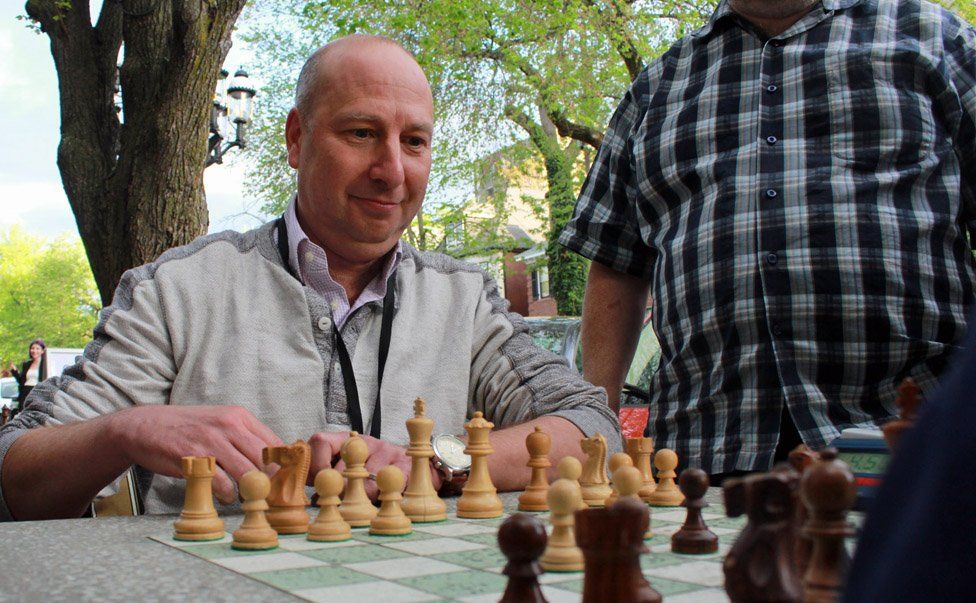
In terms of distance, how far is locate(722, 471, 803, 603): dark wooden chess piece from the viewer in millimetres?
823

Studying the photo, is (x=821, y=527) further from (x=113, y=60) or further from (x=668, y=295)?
(x=113, y=60)

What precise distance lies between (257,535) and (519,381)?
55.7 inches

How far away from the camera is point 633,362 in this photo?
5695mm

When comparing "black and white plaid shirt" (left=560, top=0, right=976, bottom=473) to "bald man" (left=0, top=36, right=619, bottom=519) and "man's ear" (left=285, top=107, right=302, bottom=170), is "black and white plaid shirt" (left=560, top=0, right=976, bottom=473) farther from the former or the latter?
"man's ear" (left=285, top=107, right=302, bottom=170)

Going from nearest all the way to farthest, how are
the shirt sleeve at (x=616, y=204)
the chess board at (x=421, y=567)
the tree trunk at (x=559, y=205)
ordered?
the chess board at (x=421, y=567) < the shirt sleeve at (x=616, y=204) < the tree trunk at (x=559, y=205)

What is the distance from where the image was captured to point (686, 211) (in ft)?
9.00

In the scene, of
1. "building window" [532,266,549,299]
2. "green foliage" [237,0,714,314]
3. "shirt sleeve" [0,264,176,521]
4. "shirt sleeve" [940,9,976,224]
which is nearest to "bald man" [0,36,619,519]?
"shirt sleeve" [0,264,176,521]

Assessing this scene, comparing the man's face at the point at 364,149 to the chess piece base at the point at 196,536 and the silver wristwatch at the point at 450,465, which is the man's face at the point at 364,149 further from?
the chess piece base at the point at 196,536

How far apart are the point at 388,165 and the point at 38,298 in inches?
→ 2178

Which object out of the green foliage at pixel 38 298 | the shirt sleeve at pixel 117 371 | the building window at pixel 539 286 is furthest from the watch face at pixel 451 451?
the green foliage at pixel 38 298

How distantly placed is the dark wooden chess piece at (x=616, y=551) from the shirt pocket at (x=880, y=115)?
6.20 feet

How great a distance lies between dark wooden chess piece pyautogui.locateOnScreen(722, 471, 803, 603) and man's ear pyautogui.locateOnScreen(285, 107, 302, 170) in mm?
2241

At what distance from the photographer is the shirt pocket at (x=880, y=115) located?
8.23ft

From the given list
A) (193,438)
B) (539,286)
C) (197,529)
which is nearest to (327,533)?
(197,529)
